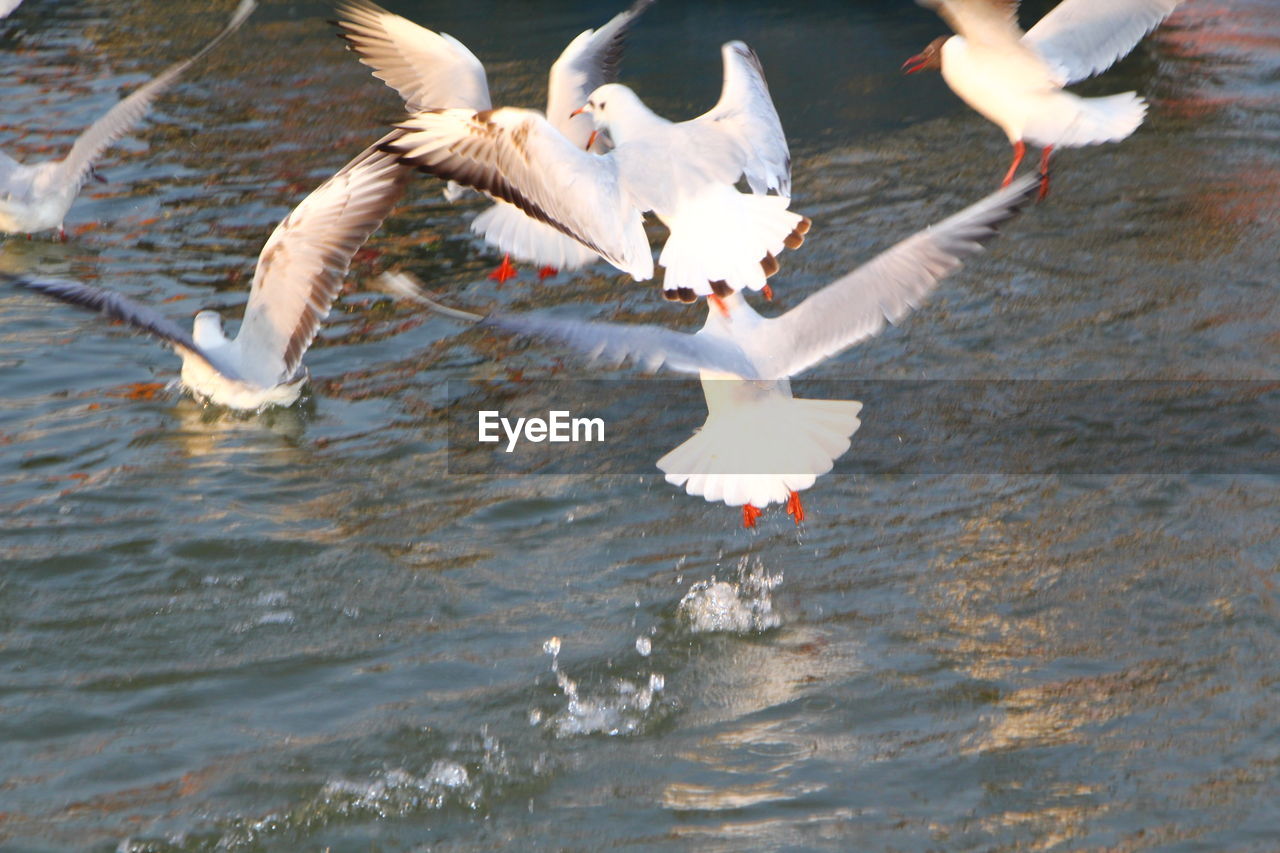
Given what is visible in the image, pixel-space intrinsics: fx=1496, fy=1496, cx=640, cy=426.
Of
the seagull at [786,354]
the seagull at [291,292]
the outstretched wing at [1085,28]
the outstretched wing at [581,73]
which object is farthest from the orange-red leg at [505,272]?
the seagull at [786,354]

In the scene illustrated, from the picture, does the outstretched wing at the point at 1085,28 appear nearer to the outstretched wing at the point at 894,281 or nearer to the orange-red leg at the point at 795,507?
the outstretched wing at the point at 894,281

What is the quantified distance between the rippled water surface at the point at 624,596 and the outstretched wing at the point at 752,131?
1.15 meters

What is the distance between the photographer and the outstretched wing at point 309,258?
19.6 feet

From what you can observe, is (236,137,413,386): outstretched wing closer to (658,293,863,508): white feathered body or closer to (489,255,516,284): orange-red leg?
(489,255,516,284): orange-red leg

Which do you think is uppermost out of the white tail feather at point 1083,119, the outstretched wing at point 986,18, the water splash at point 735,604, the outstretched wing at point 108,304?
the outstretched wing at point 986,18

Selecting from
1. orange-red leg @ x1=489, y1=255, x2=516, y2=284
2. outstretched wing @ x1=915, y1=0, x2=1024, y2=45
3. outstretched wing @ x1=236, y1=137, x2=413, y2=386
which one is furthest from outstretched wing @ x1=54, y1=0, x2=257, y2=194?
outstretched wing @ x1=915, y1=0, x2=1024, y2=45

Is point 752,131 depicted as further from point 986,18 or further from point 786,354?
point 986,18

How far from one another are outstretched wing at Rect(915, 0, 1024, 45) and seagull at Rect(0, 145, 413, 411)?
2709mm

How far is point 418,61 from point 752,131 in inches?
98.9

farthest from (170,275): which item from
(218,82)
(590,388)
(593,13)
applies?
A: (593,13)

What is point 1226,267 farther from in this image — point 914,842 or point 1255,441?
point 914,842

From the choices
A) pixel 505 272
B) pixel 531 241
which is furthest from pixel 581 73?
pixel 531 241

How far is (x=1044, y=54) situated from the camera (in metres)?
7.09

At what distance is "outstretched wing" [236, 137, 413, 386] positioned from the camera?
19.6 feet
